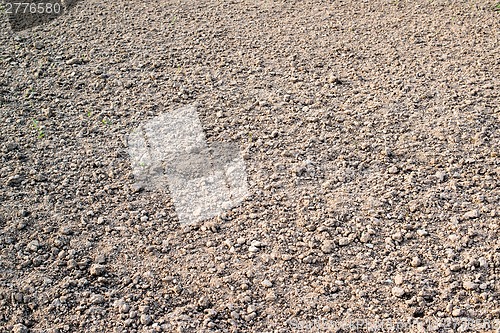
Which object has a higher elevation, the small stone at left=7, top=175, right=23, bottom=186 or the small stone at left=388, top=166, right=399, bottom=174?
the small stone at left=7, top=175, right=23, bottom=186

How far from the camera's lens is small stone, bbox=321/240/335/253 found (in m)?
3.12

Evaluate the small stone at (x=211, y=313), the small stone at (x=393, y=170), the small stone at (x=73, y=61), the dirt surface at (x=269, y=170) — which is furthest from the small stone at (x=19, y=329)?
the small stone at (x=73, y=61)

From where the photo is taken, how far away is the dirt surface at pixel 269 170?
2.90 meters

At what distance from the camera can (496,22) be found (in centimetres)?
499

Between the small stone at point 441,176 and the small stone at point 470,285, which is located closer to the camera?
the small stone at point 470,285

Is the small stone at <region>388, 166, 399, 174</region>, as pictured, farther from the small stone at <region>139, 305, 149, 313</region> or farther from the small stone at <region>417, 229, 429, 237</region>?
the small stone at <region>139, 305, 149, 313</region>

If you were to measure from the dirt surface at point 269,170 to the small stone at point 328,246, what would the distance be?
0.03 feet

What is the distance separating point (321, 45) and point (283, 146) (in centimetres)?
130

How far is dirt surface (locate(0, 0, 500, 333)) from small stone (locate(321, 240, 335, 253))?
0.01m

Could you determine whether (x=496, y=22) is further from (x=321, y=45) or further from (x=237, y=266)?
(x=237, y=266)

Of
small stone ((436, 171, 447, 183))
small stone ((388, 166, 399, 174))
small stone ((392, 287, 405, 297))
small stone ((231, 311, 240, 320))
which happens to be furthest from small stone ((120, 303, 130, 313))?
small stone ((436, 171, 447, 183))

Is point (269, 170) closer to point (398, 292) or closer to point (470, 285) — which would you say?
point (398, 292)

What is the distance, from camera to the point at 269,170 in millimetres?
3674

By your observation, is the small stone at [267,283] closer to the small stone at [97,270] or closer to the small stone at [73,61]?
the small stone at [97,270]
